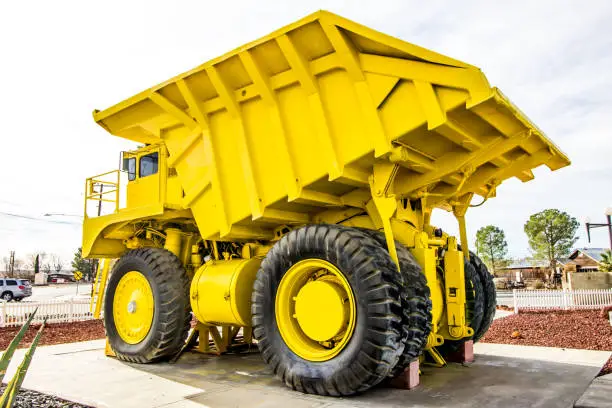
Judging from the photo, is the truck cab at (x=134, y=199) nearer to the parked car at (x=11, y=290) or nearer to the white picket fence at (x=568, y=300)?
the white picket fence at (x=568, y=300)

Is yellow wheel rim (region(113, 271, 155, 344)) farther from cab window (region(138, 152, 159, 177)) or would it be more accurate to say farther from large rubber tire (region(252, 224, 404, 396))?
large rubber tire (region(252, 224, 404, 396))

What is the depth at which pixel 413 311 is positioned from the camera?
535 cm

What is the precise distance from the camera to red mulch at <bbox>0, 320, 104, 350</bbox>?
11.5 m

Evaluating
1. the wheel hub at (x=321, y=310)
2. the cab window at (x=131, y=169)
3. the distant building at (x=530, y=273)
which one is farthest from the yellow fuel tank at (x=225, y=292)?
the distant building at (x=530, y=273)

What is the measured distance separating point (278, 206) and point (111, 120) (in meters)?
3.60

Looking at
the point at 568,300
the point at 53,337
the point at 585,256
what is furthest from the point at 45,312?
the point at 585,256

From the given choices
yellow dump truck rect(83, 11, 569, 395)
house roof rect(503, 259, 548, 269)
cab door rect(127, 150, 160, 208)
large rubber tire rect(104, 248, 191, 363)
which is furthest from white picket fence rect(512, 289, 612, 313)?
house roof rect(503, 259, 548, 269)

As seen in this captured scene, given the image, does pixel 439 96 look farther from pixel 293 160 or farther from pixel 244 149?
pixel 244 149

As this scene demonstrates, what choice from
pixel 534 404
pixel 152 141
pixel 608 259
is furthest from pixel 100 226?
pixel 608 259

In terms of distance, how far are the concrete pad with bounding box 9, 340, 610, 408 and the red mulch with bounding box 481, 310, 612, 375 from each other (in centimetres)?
99

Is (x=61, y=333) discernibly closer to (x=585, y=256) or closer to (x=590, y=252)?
(x=585, y=256)

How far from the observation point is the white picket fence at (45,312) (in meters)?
14.7

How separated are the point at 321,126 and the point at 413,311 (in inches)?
97.0

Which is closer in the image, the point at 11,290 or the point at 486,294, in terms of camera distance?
the point at 486,294
